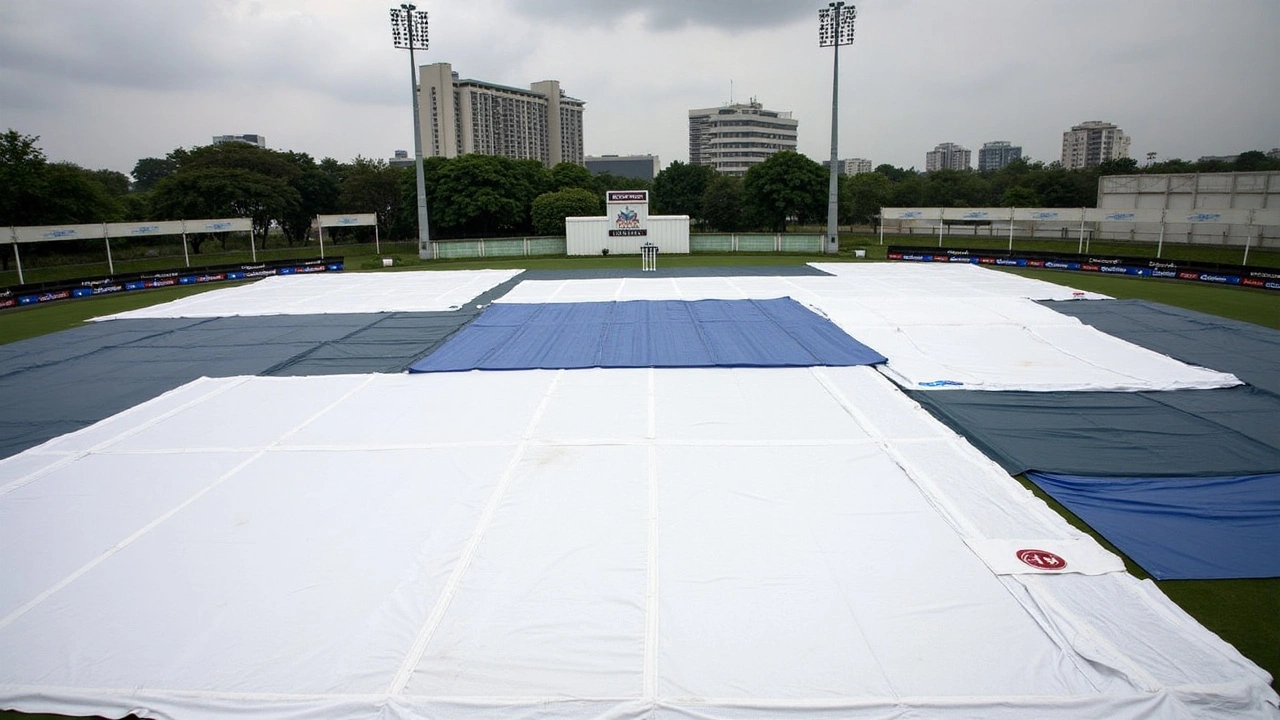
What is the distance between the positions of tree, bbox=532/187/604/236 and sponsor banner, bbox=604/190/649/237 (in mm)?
6588

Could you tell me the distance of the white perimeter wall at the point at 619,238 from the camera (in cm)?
→ 3619

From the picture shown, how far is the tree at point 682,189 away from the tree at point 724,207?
4.56m

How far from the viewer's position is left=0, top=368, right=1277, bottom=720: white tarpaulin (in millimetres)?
4055

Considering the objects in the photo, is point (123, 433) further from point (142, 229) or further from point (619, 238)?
point (619, 238)

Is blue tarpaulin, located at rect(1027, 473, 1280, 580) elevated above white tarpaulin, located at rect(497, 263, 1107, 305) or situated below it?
below

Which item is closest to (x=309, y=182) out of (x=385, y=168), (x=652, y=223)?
(x=385, y=168)

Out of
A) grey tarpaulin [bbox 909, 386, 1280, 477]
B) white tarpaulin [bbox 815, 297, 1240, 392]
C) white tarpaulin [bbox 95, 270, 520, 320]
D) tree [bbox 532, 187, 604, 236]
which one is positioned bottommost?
grey tarpaulin [bbox 909, 386, 1280, 477]

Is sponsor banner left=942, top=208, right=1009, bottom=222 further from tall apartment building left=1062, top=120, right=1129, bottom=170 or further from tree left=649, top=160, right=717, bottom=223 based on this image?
tall apartment building left=1062, top=120, right=1129, bottom=170

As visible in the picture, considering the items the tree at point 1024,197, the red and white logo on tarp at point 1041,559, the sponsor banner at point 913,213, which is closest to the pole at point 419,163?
the sponsor banner at point 913,213

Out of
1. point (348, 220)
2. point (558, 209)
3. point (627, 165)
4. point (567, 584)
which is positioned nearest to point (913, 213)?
point (558, 209)

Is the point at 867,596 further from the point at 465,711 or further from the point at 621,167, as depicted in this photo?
the point at 621,167

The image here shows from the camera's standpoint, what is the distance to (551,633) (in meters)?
4.60

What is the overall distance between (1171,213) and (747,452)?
28.4m

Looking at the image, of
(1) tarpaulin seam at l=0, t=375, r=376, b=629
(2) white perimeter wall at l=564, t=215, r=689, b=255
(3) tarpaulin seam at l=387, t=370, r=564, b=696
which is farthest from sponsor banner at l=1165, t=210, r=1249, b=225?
(1) tarpaulin seam at l=0, t=375, r=376, b=629
